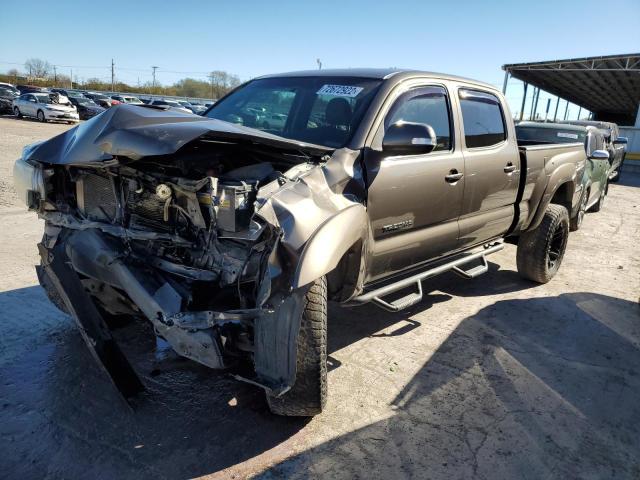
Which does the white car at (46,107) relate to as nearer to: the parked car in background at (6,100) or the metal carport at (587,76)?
the parked car in background at (6,100)

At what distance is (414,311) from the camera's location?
15.1ft

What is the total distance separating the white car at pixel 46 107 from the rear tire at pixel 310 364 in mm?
26248

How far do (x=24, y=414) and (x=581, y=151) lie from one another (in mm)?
6082

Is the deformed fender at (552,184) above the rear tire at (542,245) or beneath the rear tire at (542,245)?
above

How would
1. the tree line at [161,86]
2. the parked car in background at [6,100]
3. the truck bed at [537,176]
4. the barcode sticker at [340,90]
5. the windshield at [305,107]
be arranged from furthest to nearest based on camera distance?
1. the tree line at [161,86]
2. the parked car in background at [6,100]
3. the truck bed at [537,176]
4. the barcode sticker at [340,90]
5. the windshield at [305,107]

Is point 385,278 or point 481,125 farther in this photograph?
point 481,125

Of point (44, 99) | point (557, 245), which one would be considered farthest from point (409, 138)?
point (44, 99)

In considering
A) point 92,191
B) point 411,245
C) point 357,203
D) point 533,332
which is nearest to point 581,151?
point 533,332

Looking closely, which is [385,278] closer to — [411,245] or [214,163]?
[411,245]

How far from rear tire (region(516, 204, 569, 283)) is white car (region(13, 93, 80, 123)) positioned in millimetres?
25284

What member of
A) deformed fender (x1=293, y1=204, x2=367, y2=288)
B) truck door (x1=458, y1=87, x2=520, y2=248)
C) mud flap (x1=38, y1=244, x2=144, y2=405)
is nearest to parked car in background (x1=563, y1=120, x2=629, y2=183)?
truck door (x1=458, y1=87, x2=520, y2=248)

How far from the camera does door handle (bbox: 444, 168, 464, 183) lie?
145 inches

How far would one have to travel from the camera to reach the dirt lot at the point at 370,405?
2531mm

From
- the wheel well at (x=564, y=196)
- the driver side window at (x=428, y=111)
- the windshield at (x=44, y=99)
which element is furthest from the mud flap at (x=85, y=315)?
the windshield at (x=44, y=99)
